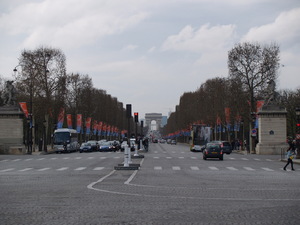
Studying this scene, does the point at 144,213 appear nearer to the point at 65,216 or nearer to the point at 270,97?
the point at 65,216

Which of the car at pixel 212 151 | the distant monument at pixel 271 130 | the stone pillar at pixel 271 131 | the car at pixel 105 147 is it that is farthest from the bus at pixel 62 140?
the car at pixel 212 151

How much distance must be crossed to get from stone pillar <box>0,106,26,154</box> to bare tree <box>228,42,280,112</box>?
2958cm

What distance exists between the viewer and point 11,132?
69.6 m

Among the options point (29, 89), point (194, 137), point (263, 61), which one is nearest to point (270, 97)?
point (263, 61)

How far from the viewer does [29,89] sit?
74688 mm

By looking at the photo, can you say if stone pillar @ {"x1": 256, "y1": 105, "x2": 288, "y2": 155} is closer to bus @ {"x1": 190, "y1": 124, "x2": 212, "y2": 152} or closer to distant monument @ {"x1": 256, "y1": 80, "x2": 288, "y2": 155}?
distant monument @ {"x1": 256, "y1": 80, "x2": 288, "y2": 155}

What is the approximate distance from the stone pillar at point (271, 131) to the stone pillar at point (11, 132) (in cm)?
3064

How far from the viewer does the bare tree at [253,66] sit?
2763 inches

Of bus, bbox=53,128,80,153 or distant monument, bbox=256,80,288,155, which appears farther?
bus, bbox=53,128,80,153

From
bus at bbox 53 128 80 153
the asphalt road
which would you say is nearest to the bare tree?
bus at bbox 53 128 80 153

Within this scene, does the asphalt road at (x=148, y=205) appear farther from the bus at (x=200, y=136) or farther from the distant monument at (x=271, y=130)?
the bus at (x=200, y=136)

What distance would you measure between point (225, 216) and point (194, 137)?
65919 millimetres

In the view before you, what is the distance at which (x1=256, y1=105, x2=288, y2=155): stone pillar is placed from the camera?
6521 centimetres

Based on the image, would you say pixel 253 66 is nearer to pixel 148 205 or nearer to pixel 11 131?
pixel 11 131
